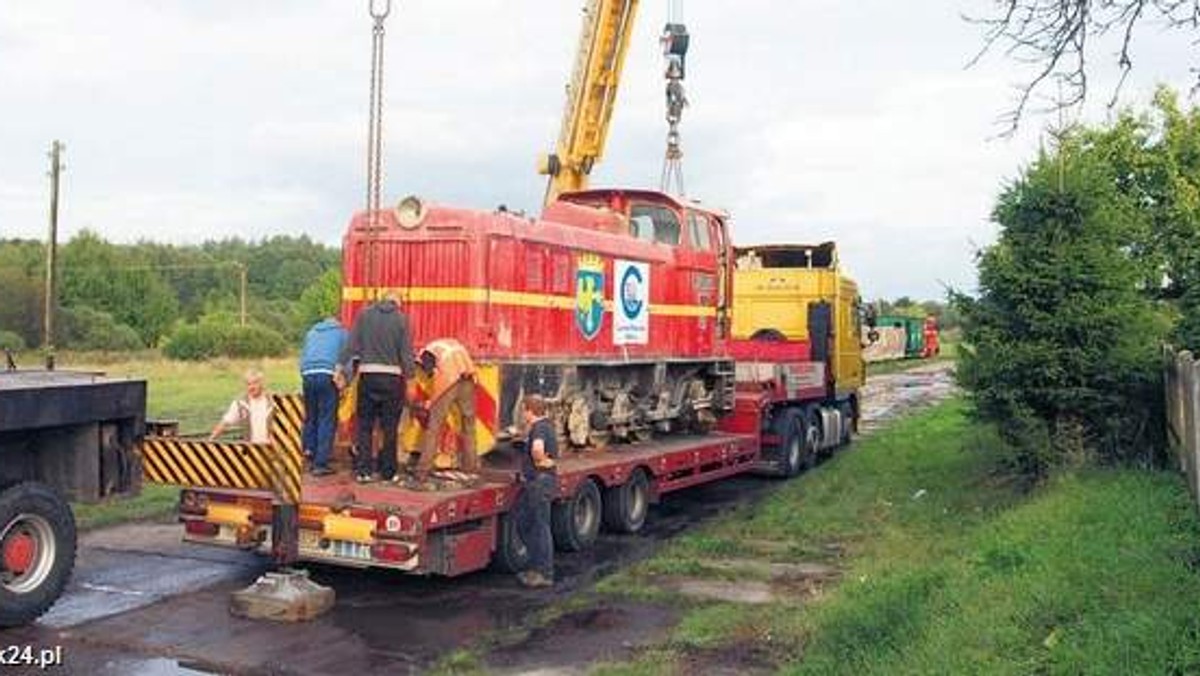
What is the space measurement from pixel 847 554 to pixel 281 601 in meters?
5.38

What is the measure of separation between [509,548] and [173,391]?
25768 millimetres

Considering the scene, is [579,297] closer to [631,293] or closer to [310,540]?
[631,293]

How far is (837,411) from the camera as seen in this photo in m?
20.2

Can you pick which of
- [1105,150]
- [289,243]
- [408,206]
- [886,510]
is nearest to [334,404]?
[408,206]

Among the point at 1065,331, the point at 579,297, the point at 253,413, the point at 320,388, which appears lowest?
the point at 253,413

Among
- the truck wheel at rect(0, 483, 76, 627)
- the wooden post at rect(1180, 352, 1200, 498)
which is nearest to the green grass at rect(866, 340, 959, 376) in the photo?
the wooden post at rect(1180, 352, 1200, 498)

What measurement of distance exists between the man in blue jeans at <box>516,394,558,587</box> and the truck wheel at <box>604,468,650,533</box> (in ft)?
7.09

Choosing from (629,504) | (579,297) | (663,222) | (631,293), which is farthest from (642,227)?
(629,504)

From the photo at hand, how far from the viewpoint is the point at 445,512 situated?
29.9ft

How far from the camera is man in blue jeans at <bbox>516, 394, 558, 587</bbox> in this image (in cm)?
995

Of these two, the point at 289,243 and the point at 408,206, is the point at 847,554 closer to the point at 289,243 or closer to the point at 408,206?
the point at 408,206

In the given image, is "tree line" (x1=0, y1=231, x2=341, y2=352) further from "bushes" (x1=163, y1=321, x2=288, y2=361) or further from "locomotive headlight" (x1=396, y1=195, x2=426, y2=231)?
"locomotive headlight" (x1=396, y1=195, x2=426, y2=231)

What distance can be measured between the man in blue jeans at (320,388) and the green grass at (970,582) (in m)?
2.79

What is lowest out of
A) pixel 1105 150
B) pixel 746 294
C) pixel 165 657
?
pixel 165 657
